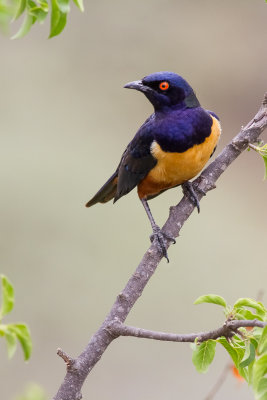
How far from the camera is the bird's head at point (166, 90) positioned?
3812mm

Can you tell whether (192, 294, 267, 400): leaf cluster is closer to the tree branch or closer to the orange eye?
the tree branch

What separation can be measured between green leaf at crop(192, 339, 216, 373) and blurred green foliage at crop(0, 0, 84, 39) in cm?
96

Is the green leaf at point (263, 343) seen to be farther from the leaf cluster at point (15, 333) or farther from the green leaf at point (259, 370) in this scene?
the leaf cluster at point (15, 333)

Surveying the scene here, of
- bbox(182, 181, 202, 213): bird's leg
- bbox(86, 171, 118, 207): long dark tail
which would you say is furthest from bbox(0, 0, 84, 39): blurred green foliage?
bbox(86, 171, 118, 207): long dark tail

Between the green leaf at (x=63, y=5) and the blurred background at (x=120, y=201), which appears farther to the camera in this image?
the blurred background at (x=120, y=201)

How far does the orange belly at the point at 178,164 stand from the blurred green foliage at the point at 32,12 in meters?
1.84

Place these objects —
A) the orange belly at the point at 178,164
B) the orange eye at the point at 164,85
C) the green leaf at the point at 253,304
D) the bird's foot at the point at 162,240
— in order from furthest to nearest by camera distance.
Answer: the orange eye at the point at 164,85 → the orange belly at the point at 178,164 → the bird's foot at the point at 162,240 → the green leaf at the point at 253,304

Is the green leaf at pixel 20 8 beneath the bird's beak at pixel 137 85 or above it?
beneath

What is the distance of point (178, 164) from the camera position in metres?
3.69

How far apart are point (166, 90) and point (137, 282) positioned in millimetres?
1554

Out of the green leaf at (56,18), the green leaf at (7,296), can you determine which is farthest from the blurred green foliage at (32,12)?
the green leaf at (7,296)

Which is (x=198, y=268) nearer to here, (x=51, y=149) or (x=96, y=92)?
(x=51, y=149)

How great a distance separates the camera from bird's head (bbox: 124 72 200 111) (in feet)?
12.5

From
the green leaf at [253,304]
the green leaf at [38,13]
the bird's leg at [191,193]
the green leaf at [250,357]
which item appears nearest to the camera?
the green leaf at [38,13]
